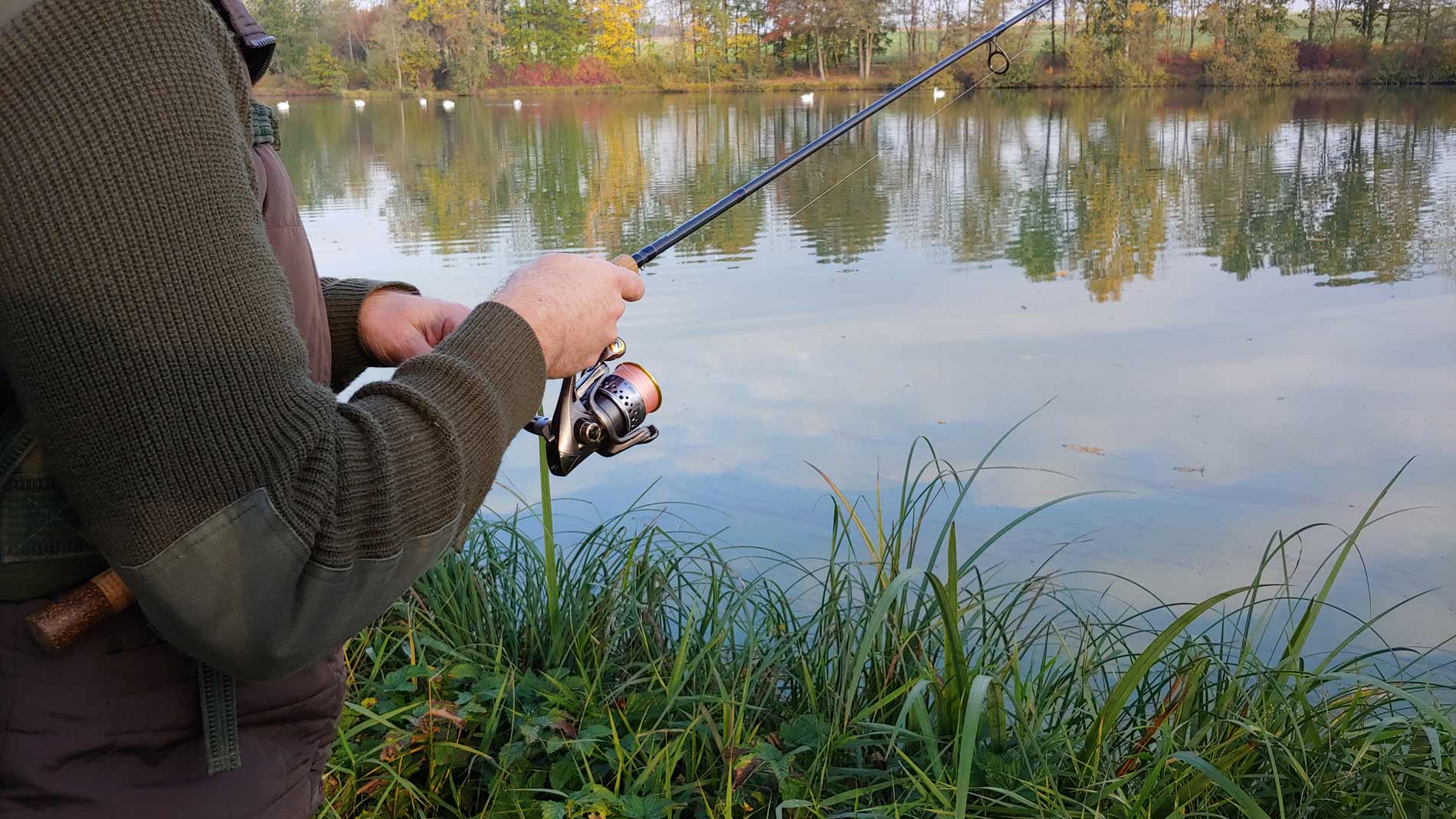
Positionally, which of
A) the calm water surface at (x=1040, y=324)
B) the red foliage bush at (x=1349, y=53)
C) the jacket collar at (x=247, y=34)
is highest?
the red foliage bush at (x=1349, y=53)

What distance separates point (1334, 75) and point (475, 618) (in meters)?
27.3

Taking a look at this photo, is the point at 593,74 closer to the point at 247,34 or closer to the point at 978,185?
the point at 978,185

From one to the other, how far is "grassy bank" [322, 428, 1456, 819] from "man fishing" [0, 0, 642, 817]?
0.80m

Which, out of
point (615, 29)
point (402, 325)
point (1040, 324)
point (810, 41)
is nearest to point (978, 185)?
point (1040, 324)

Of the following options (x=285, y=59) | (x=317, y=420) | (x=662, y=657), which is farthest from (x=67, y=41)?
(x=285, y=59)

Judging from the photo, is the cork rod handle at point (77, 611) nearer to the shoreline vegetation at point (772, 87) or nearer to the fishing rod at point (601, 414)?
the fishing rod at point (601, 414)

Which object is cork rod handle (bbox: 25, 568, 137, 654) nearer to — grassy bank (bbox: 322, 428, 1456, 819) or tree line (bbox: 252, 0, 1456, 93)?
grassy bank (bbox: 322, 428, 1456, 819)

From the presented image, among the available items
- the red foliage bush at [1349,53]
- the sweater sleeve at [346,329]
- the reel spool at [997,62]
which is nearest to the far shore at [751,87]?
the red foliage bush at [1349,53]

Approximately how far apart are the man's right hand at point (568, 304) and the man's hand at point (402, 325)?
0.91ft

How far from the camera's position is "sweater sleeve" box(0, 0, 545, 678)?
26.1 inches

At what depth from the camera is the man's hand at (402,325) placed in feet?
4.27

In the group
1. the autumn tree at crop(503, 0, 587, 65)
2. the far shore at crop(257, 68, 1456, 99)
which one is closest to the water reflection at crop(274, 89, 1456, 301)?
→ the far shore at crop(257, 68, 1456, 99)

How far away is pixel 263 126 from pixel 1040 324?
514 centimetres

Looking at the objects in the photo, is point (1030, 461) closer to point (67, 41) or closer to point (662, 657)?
point (662, 657)
